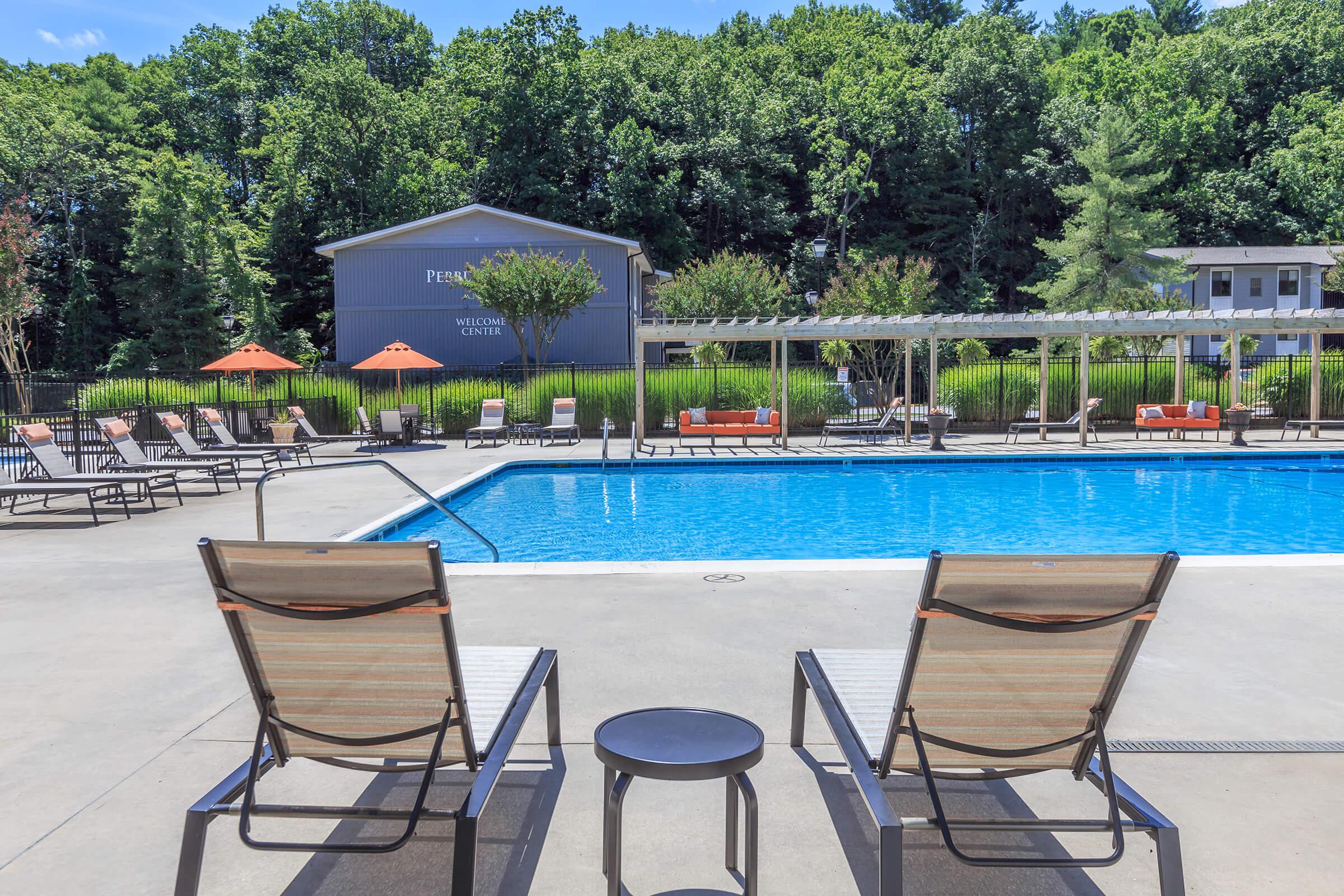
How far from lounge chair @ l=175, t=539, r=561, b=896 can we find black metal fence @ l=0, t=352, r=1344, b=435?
19.4 metres

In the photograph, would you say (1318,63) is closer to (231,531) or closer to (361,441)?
(361,441)

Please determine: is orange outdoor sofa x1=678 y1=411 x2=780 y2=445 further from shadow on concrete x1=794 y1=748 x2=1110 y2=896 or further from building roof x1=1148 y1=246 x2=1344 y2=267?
building roof x1=1148 y1=246 x2=1344 y2=267

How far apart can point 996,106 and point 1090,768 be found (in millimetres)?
50887

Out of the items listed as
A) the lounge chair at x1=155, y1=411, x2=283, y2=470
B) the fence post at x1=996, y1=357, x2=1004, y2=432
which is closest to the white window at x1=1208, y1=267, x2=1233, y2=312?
the fence post at x1=996, y1=357, x2=1004, y2=432

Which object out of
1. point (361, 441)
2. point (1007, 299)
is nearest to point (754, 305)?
point (361, 441)

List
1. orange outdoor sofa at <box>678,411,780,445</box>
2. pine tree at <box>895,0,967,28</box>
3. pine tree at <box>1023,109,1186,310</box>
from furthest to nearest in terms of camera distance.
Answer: pine tree at <box>895,0,967,28</box>
pine tree at <box>1023,109,1186,310</box>
orange outdoor sofa at <box>678,411,780,445</box>

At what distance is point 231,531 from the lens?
8812mm

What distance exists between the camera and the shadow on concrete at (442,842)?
8.29ft

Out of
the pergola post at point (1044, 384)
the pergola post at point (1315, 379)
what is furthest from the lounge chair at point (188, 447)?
the pergola post at point (1315, 379)

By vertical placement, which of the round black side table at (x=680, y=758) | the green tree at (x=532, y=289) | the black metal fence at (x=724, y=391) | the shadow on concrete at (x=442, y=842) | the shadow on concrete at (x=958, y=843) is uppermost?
the green tree at (x=532, y=289)

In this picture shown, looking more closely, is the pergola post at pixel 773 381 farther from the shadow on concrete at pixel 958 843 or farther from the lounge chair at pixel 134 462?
the shadow on concrete at pixel 958 843

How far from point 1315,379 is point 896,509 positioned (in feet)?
43.1

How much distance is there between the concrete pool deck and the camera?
2596 millimetres

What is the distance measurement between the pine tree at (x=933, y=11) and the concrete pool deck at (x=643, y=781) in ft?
202
